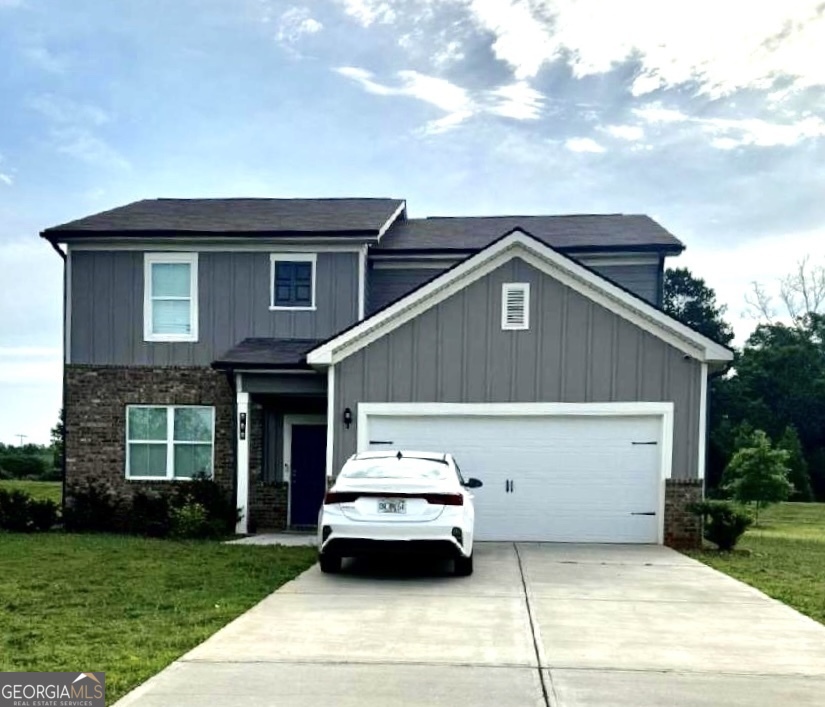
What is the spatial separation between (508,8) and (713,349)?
6134 millimetres

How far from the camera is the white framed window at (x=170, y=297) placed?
16.3 metres

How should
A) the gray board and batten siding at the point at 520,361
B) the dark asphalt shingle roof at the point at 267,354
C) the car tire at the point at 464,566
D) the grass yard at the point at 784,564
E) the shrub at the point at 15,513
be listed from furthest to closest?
the shrub at the point at 15,513, the dark asphalt shingle roof at the point at 267,354, the gray board and batten siding at the point at 520,361, the car tire at the point at 464,566, the grass yard at the point at 784,564

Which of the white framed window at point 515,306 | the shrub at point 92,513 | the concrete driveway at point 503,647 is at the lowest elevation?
the shrub at point 92,513

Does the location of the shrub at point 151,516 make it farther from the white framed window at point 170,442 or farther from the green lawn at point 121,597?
the white framed window at point 170,442

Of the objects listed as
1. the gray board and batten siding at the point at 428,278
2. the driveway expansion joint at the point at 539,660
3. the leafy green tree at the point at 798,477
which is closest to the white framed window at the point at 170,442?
the gray board and batten siding at the point at 428,278

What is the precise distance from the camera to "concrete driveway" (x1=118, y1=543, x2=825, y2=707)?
4.98 meters

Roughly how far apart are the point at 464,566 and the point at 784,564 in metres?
5.23

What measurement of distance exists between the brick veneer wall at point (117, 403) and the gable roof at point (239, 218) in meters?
2.80

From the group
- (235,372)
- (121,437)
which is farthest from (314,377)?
(121,437)

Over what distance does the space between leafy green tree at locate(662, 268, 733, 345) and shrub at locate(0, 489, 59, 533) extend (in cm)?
3797

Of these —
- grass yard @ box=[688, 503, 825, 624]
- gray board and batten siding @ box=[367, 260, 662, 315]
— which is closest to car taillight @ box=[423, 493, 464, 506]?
grass yard @ box=[688, 503, 825, 624]

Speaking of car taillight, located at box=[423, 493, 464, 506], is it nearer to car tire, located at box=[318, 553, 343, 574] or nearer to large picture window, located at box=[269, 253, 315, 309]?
car tire, located at box=[318, 553, 343, 574]

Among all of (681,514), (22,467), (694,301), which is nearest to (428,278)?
(681,514)

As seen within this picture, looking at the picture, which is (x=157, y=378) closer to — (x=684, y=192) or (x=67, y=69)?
(x=67, y=69)
